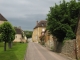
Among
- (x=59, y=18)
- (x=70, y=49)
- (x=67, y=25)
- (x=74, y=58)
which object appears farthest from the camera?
(x=59, y=18)

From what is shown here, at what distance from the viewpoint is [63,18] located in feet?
124

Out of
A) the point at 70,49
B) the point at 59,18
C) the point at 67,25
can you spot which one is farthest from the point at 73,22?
the point at 70,49

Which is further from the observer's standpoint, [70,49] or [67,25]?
[67,25]

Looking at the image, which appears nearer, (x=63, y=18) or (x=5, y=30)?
(x=63, y=18)

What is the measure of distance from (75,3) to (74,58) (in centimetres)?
1282

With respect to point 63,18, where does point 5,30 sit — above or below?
below

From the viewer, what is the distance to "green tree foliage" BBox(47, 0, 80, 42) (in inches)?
1419

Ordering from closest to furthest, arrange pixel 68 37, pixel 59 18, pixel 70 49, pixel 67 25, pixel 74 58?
pixel 74 58, pixel 70 49, pixel 68 37, pixel 67 25, pixel 59 18

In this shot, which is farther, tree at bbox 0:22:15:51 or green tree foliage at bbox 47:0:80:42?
tree at bbox 0:22:15:51

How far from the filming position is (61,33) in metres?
38.2

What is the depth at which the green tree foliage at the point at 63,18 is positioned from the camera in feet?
118

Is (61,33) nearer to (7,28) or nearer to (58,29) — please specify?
(58,29)

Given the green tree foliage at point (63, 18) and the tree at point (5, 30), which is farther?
the tree at point (5, 30)

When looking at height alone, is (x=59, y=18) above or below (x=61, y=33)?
above
